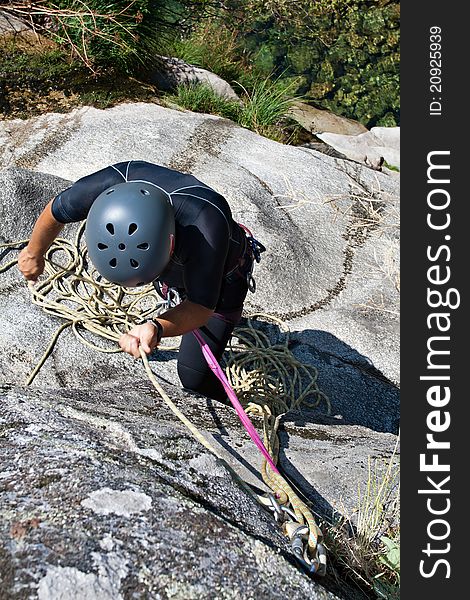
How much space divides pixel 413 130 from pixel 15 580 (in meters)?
2.18

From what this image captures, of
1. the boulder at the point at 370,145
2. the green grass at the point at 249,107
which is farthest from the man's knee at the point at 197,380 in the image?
the boulder at the point at 370,145

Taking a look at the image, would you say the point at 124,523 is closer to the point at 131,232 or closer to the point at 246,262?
the point at 131,232

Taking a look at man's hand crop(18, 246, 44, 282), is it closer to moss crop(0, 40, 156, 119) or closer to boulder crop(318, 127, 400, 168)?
moss crop(0, 40, 156, 119)

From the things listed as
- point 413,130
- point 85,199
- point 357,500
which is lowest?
point 357,500

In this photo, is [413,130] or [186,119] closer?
[413,130]

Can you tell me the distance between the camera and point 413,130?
289 centimetres

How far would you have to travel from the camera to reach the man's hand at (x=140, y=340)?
258 cm

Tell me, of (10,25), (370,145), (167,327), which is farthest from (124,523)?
(370,145)

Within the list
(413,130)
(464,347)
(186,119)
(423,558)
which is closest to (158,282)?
(413,130)

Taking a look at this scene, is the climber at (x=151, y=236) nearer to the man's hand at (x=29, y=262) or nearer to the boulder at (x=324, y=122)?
the man's hand at (x=29, y=262)

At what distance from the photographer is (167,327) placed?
2703 mm

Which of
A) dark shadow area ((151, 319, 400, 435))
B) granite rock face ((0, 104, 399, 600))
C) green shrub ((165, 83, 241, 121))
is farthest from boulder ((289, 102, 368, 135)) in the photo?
dark shadow area ((151, 319, 400, 435))

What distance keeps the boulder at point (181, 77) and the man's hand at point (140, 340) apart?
514 cm

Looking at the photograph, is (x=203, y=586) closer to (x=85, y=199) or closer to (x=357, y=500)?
(x=357, y=500)
